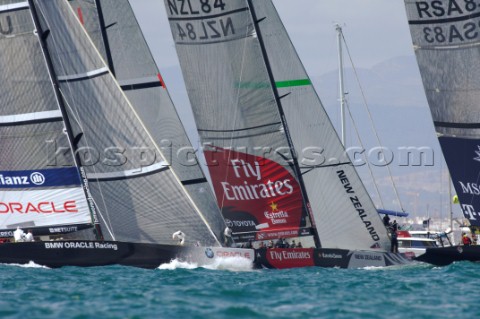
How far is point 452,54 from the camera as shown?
88.8 feet

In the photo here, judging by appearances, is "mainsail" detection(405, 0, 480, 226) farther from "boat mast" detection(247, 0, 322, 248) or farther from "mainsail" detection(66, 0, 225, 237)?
"mainsail" detection(66, 0, 225, 237)

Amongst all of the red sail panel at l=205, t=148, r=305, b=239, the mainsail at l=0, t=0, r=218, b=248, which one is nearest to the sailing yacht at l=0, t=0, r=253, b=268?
the mainsail at l=0, t=0, r=218, b=248

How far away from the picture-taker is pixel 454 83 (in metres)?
27.1

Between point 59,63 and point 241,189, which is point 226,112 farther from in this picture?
point 59,63

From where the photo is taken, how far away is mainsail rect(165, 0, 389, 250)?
27.3 m

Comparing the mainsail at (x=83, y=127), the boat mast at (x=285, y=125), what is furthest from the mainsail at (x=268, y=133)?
the mainsail at (x=83, y=127)

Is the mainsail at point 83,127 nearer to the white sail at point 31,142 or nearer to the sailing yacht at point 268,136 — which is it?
the white sail at point 31,142

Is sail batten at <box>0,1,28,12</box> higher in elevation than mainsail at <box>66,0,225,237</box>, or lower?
higher

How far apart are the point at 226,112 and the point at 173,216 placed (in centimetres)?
411

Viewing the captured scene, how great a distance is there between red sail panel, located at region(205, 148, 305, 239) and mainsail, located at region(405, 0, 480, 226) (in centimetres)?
390

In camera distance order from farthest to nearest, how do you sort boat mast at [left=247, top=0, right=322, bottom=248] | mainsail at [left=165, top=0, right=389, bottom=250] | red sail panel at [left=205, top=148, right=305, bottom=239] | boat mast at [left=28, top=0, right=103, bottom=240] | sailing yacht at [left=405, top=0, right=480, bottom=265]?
red sail panel at [left=205, top=148, right=305, bottom=239] → boat mast at [left=247, top=0, right=322, bottom=248] → mainsail at [left=165, top=0, right=389, bottom=250] → sailing yacht at [left=405, top=0, right=480, bottom=265] → boat mast at [left=28, top=0, right=103, bottom=240]

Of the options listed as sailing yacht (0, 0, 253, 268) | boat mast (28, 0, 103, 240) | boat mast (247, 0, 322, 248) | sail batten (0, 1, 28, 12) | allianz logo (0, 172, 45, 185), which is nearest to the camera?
sailing yacht (0, 0, 253, 268)

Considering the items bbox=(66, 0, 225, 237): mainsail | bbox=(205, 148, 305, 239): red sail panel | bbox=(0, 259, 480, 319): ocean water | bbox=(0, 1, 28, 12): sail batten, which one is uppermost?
bbox=(0, 1, 28, 12): sail batten

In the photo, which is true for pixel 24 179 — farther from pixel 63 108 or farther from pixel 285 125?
pixel 285 125
